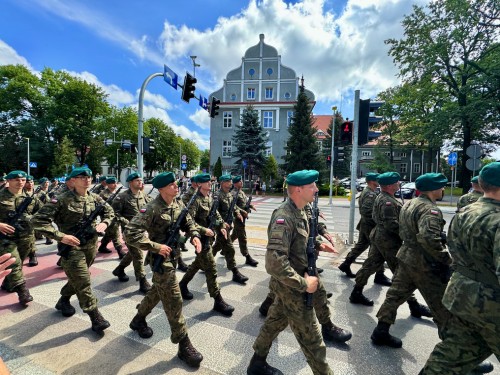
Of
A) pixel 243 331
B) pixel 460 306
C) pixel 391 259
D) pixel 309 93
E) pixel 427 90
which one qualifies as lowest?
pixel 243 331

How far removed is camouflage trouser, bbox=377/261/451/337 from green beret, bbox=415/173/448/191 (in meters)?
0.94

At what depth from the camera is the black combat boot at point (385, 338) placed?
3262 millimetres

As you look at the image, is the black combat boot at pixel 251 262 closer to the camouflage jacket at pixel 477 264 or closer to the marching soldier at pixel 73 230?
the marching soldier at pixel 73 230

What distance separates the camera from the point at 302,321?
2.32m

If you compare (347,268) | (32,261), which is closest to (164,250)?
(347,268)

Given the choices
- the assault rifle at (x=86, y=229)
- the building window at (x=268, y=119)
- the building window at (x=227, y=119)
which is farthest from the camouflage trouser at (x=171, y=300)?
the building window at (x=227, y=119)

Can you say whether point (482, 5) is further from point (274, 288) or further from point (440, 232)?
point (274, 288)

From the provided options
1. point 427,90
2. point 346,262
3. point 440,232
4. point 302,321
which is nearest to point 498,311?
point 440,232

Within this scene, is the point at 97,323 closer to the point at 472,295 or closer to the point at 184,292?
the point at 184,292

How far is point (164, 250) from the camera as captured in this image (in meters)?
2.96

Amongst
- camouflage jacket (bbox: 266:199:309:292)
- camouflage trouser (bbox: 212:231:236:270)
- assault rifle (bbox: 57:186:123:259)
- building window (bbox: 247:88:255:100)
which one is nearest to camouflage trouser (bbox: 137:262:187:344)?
camouflage jacket (bbox: 266:199:309:292)

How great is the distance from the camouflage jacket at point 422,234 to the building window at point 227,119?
39.2m

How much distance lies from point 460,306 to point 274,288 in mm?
1439

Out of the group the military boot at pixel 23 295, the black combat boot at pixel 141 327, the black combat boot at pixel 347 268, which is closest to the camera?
the black combat boot at pixel 141 327
